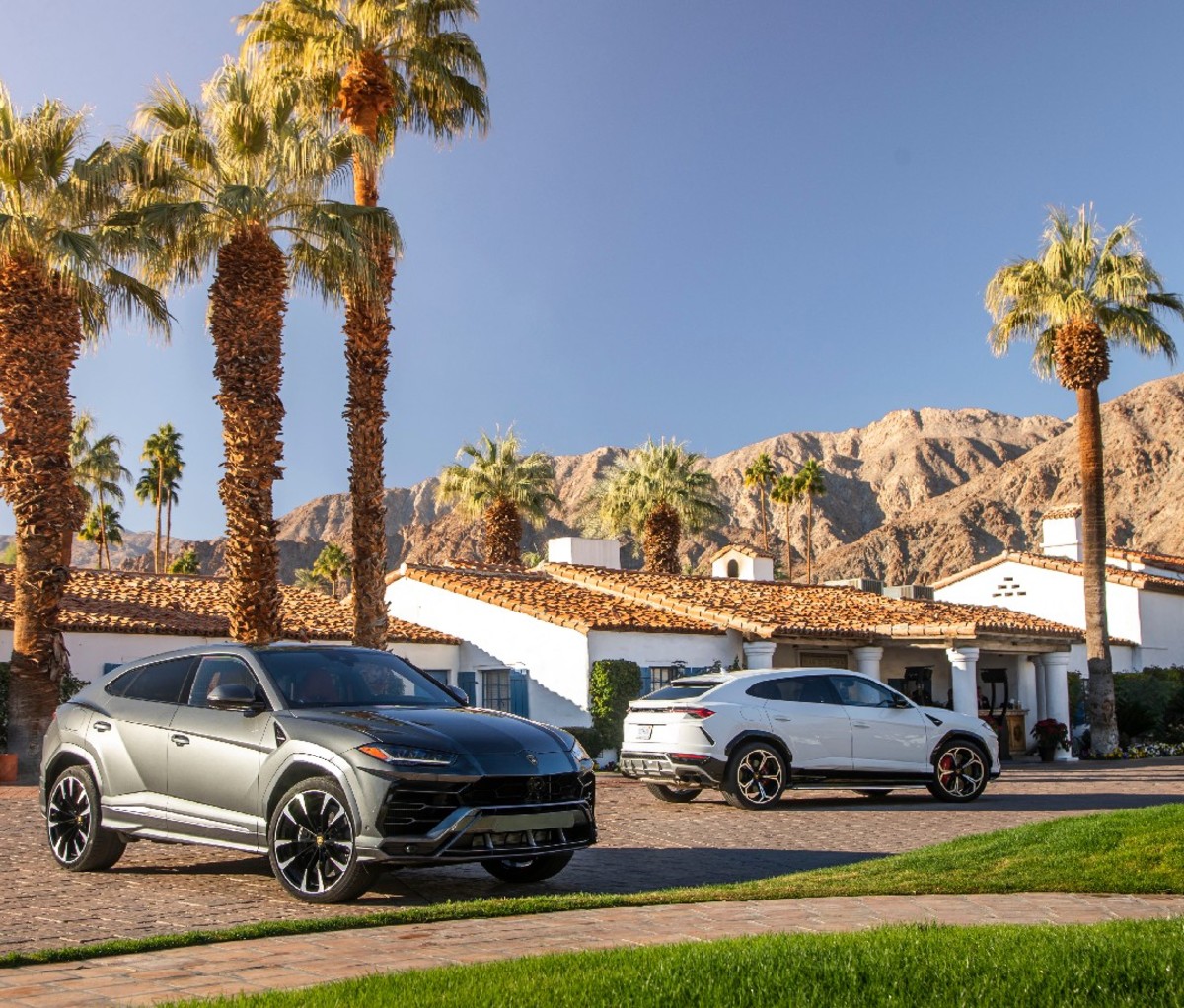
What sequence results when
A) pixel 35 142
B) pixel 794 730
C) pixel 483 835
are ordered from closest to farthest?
1. pixel 483 835
2. pixel 794 730
3. pixel 35 142

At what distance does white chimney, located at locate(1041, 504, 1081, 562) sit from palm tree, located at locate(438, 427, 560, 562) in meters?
16.2

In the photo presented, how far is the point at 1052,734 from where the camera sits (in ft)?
97.9

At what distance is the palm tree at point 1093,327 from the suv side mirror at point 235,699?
2601cm

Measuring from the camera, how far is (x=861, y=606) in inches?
1305

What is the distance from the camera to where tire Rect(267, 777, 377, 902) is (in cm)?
798

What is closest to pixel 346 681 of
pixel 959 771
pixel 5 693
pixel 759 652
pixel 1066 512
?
pixel 959 771

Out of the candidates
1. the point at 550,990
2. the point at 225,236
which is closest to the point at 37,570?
the point at 225,236

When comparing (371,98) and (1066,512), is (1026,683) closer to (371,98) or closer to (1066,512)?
(1066,512)

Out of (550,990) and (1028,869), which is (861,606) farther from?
(550,990)

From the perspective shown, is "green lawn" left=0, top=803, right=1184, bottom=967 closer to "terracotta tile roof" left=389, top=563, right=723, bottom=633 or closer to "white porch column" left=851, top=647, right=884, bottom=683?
"terracotta tile roof" left=389, top=563, right=723, bottom=633

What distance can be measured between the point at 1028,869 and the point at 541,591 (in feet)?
68.2

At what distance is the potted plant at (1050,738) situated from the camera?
29844 mm

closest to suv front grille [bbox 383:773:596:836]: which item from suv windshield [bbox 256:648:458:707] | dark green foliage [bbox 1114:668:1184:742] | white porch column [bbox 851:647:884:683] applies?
suv windshield [bbox 256:648:458:707]

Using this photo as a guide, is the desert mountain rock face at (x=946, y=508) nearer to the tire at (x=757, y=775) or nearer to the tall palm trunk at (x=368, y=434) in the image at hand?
the tall palm trunk at (x=368, y=434)
